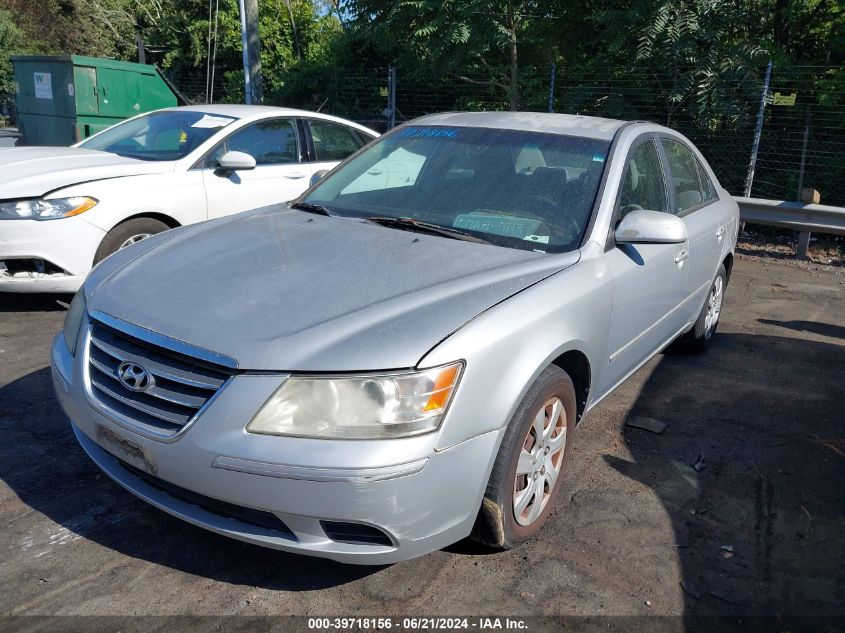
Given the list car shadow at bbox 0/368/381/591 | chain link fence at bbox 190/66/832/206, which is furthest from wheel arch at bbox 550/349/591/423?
chain link fence at bbox 190/66/832/206

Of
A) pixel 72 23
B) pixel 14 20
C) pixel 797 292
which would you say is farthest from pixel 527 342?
pixel 14 20

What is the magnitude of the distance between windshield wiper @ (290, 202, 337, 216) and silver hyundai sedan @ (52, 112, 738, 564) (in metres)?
0.03

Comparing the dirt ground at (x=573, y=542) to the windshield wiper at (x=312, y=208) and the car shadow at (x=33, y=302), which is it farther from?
the windshield wiper at (x=312, y=208)

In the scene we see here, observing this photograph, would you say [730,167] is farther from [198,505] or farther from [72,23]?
[72,23]

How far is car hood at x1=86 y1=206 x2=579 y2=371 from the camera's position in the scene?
2.36 m

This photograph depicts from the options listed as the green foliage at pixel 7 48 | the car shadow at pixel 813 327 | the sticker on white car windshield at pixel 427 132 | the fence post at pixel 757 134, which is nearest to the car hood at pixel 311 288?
the sticker on white car windshield at pixel 427 132

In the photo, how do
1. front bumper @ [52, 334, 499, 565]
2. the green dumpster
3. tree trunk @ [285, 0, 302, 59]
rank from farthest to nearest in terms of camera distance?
tree trunk @ [285, 0, 302, 59] → the green dumpster → front bumper @ [52, 334, 499, 565]

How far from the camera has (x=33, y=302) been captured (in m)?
5.70

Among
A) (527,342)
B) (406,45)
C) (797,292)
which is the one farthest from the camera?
(406,45)

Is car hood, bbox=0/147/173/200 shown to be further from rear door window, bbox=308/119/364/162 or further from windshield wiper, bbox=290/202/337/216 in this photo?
windshield wiper, bbox=290/202/337/216

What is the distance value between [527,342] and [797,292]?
5.93 meters

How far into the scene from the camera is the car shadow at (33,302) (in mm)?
5535

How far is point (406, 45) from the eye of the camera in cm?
1115

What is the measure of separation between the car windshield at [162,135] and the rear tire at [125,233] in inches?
24.8
